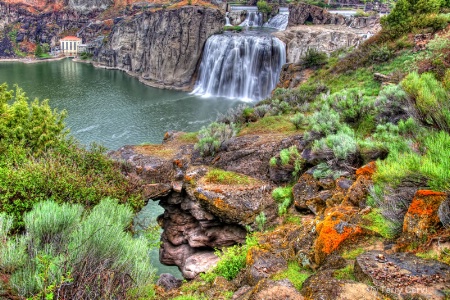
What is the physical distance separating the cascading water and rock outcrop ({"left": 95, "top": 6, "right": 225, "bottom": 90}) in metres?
9.06

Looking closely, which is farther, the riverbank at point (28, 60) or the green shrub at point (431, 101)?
the riverbank at point (28, 60)

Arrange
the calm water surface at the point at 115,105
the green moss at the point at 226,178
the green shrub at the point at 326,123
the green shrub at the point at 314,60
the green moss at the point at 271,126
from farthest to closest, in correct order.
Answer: the calm water surface at the point at 115,105 < the green shrub at the point at 314,60 < the green moss at the point at 271,126 < the green moss at the point at 226,178 < the green shrub at the point at 326,123

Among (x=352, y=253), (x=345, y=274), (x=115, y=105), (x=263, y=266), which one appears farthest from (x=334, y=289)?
(x=115, y=105)

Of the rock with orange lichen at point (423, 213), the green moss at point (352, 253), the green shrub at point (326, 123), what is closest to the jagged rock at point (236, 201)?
the green shrub at point (326, 123)

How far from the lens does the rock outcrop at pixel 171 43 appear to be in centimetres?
4859

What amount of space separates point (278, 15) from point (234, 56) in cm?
1878

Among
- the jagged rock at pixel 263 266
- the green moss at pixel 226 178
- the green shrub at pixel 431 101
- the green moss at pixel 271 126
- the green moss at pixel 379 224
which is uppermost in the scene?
the green shrub at pixel 431 101

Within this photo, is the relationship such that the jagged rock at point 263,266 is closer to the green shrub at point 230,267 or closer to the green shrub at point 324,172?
the green shrub at point 230,267

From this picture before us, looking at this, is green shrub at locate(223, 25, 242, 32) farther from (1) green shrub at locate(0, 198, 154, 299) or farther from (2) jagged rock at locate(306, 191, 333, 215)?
(1) green shrub at locate(0, 198, 154, 299)

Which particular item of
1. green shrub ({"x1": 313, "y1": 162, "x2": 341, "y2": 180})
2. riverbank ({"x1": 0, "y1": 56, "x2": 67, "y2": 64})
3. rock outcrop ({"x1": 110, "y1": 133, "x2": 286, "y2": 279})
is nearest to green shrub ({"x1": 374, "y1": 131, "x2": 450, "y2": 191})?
green shrub ({"x1": 313, "y1": 162, "x2": 341, "y2": 180})

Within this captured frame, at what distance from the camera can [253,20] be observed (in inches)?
2154

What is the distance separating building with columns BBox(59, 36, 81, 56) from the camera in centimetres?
7744

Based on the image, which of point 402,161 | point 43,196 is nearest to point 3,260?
point 43,196

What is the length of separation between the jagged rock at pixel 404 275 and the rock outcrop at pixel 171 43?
44757 millimetres
